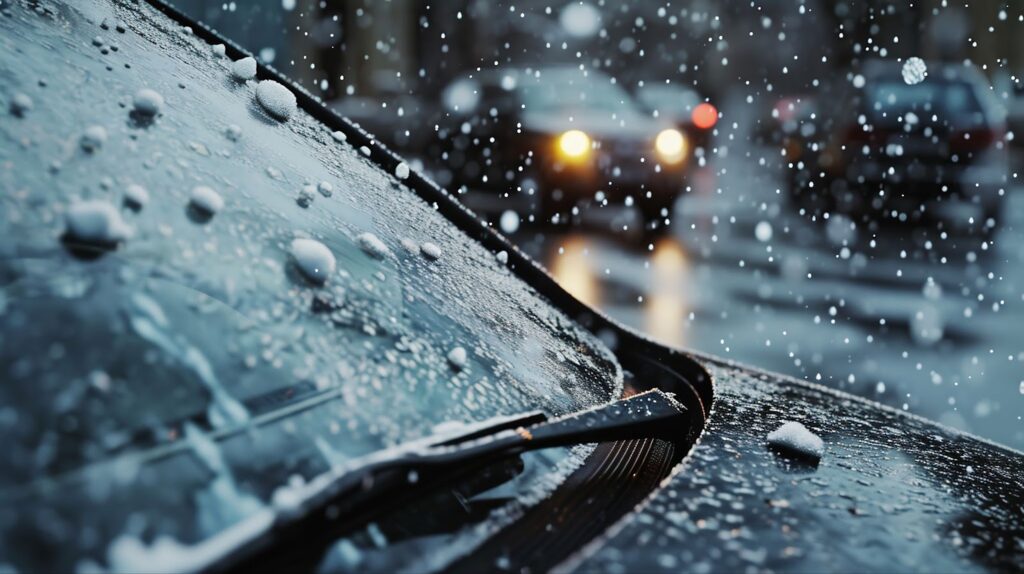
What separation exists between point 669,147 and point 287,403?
11.0 metres

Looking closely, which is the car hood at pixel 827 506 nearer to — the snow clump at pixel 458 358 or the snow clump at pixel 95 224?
the snow clump at pixel 458 358

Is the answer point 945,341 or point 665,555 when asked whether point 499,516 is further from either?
point 945,341

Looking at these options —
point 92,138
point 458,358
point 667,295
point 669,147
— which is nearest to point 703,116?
point 669,147

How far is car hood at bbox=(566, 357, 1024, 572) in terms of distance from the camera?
101 cm

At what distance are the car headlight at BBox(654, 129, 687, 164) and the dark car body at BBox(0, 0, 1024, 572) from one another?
33.3 ft

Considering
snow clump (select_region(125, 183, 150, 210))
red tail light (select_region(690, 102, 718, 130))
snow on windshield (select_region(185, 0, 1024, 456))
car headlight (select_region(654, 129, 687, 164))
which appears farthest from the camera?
red tail light (select_region(690, 102, 718, 130))

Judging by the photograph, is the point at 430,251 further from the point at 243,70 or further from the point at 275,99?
the point at 243,70

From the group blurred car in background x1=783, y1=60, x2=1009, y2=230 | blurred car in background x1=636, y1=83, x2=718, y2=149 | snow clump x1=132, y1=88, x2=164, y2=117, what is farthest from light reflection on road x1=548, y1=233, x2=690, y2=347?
snow clump x1=132, y1=88, x2=164, y2=117

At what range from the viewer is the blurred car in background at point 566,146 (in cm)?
1122

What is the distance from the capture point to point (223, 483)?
907mm

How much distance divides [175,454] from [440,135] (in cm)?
1275

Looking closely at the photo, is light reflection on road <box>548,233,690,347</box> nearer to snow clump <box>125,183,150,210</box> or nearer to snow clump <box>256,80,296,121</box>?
snow clump <box>256,80,296,121</box>

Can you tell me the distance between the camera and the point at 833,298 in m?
8.09

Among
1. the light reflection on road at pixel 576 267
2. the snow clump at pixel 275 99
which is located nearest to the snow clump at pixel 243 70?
the snow clump at pixel 275 99
